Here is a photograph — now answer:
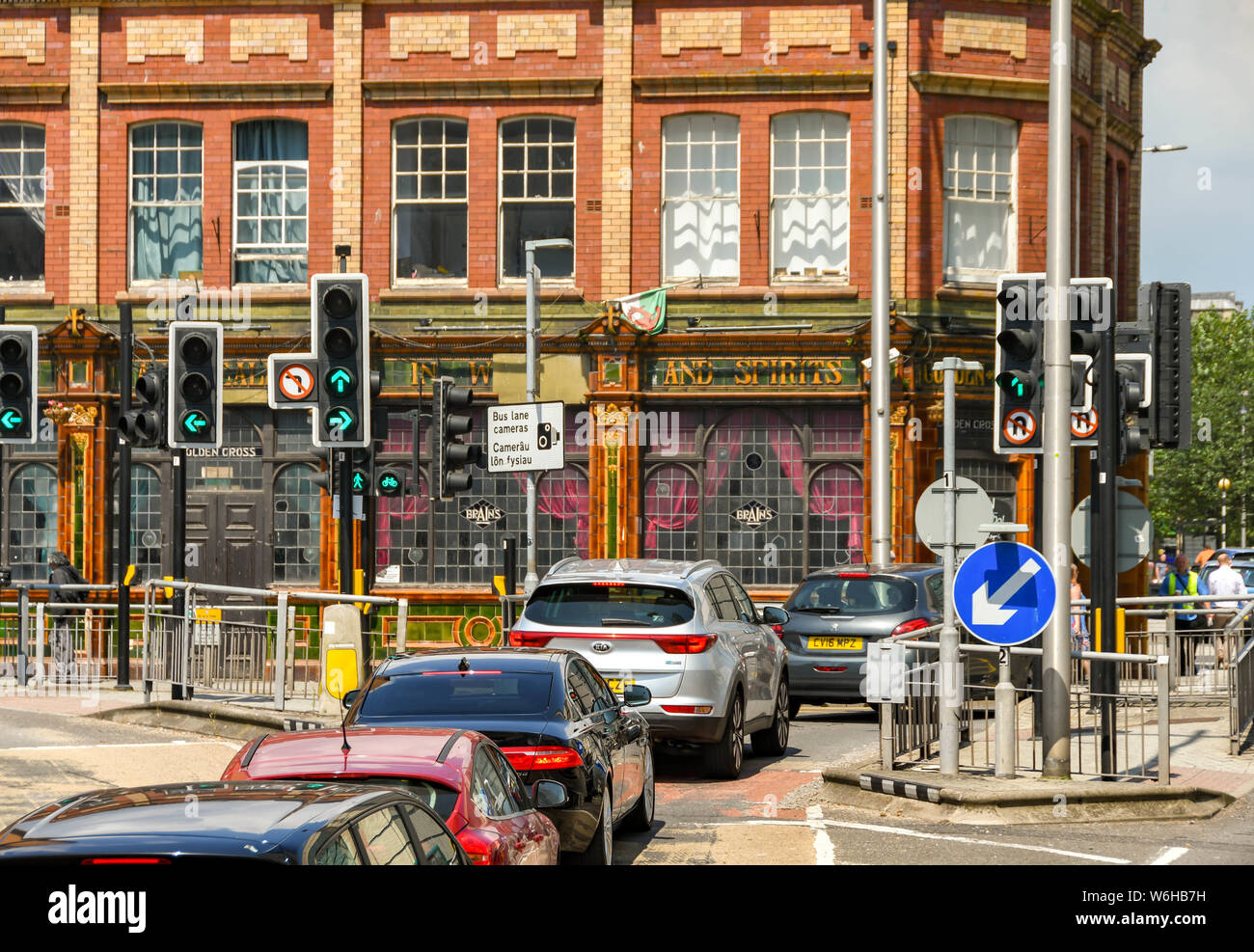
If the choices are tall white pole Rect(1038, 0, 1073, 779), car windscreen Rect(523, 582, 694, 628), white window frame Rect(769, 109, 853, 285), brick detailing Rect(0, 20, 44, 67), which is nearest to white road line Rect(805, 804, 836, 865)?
tall white pole Rect(1038, 0, 1073, 779)

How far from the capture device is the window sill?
94.5 ft

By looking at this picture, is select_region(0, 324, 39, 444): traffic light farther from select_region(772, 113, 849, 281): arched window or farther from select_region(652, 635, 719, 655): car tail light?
select_region(772, 113, 849, 281): arched window

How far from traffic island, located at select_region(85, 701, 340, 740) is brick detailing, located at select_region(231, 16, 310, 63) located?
13.3m

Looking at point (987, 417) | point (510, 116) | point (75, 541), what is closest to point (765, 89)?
point (510, 116)

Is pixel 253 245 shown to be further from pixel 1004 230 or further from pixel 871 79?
pixel 1004 230

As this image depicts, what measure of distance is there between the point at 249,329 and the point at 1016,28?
12834 millimetres

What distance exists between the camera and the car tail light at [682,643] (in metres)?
14.5

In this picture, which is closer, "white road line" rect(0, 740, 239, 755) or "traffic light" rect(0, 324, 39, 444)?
"white road line" rect(0, 740, 239, 755)

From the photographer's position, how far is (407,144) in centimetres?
2861

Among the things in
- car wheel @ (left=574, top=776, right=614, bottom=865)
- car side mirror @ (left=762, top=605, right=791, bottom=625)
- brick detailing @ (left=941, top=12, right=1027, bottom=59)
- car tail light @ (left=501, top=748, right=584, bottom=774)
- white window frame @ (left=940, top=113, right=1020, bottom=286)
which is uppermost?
brick detailing @ (left=941, top=12, right=1027, bottom=59)

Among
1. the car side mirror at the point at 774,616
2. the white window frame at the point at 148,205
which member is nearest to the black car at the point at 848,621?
the car side mirror at the point at 774,616

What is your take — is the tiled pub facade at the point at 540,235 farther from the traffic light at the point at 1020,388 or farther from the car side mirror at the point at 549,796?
the car side mirror at the point at 549,796

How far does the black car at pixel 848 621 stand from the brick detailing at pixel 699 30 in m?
10.8

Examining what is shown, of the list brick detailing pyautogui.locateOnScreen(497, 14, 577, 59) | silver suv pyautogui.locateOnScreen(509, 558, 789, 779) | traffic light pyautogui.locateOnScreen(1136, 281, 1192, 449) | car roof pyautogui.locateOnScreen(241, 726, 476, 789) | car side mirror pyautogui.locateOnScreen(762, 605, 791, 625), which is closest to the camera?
car roof pyautogui.locateOnScreen(241, 726, 476, 789)
